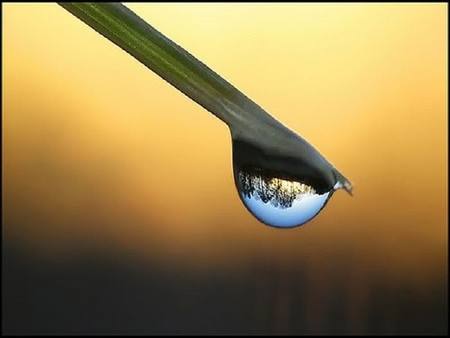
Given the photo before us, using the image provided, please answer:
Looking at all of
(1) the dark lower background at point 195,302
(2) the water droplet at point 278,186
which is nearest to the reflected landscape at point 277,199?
(2) the water droplet at point 278,186

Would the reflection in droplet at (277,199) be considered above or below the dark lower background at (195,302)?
below

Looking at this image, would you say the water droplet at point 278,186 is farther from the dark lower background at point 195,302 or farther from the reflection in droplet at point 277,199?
the dark lower background at point 195,302

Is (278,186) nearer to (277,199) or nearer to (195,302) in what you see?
(277,199)

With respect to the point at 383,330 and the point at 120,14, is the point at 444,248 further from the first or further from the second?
the point at 120,14

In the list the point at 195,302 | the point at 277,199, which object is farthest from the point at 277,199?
the point at 195,302

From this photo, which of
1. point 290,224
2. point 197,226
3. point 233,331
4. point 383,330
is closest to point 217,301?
point 233,331

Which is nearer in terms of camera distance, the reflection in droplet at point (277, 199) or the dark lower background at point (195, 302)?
the reflection in droplet at point (277, 199)

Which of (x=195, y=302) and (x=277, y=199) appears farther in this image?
(x=195, y=302)
